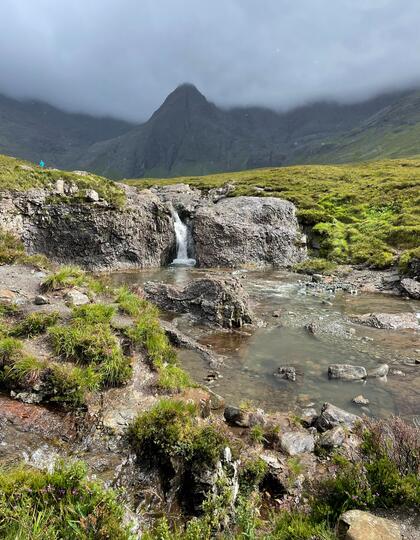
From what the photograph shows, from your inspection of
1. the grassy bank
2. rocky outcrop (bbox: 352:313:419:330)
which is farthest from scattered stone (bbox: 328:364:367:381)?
the grassy bank

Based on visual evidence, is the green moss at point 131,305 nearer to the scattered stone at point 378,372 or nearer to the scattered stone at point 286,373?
the scattered stone at point 286,373

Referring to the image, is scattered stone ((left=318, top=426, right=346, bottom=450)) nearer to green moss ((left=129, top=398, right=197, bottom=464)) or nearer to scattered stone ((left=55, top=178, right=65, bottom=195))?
green moss ((left=129, top=398, right=197, bottom=464))

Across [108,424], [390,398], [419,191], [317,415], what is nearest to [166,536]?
[108,424]

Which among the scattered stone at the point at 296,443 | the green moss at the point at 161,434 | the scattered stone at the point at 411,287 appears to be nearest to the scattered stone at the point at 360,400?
the scattered stone at the point at 296,443

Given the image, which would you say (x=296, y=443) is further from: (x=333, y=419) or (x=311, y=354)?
(x=311, y=354)

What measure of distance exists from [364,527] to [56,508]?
381 centimetres

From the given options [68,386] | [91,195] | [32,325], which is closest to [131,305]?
[32,325]

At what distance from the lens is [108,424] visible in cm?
701

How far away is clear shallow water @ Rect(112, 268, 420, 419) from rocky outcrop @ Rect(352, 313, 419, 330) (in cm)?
79

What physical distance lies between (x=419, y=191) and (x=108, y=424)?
57573 millimetres

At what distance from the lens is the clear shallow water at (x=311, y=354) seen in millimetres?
11609

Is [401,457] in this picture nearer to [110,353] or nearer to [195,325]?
[110,353]

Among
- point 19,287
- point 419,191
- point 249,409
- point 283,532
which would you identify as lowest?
point 249,409

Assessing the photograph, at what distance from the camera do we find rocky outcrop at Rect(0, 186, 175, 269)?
33.8 meters
